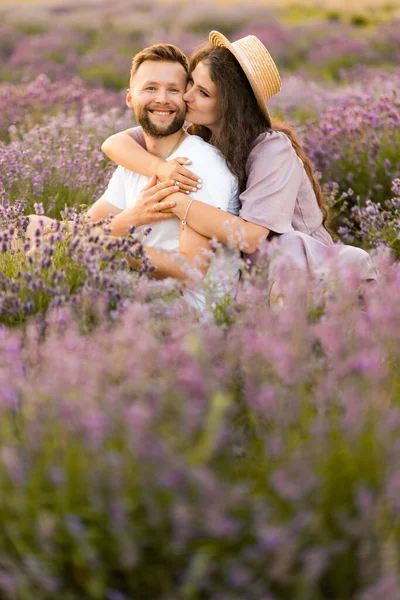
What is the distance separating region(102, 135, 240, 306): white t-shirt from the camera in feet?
11.9

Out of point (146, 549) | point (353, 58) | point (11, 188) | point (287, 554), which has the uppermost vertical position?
point (287, 554)

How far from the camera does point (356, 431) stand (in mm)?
1708

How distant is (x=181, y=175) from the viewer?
363cm

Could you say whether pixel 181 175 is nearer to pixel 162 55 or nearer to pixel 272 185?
pixel 272 185

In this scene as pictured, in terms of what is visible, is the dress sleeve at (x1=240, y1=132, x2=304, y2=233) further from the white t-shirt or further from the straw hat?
the straw hat

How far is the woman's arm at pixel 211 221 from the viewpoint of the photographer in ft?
11.5

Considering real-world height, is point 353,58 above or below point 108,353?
below

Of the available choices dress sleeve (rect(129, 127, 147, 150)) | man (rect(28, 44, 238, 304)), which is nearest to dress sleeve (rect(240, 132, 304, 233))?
man (rect(28, 44, 238, 304))

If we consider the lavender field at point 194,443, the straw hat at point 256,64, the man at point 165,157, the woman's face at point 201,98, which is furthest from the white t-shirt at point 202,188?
the lavender field at point 194,443

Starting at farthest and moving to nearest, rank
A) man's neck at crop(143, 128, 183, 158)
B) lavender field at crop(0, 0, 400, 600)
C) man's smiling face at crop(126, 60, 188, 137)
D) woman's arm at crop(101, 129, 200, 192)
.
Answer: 1. man's neck at crop(143, 128, 183, 158)
2. man's smiling face at crop(126, 60, 188, 137)
3. woman's arm at crop(101, 129, 200, 192)
4. lavender field at crop(0, 0, 400, 600)

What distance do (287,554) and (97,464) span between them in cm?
45

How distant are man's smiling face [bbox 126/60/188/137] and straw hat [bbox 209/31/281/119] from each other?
0.28 metres

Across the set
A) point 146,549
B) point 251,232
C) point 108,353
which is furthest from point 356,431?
point 251,232

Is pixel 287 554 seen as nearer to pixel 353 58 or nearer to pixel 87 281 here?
pixel 87 281
